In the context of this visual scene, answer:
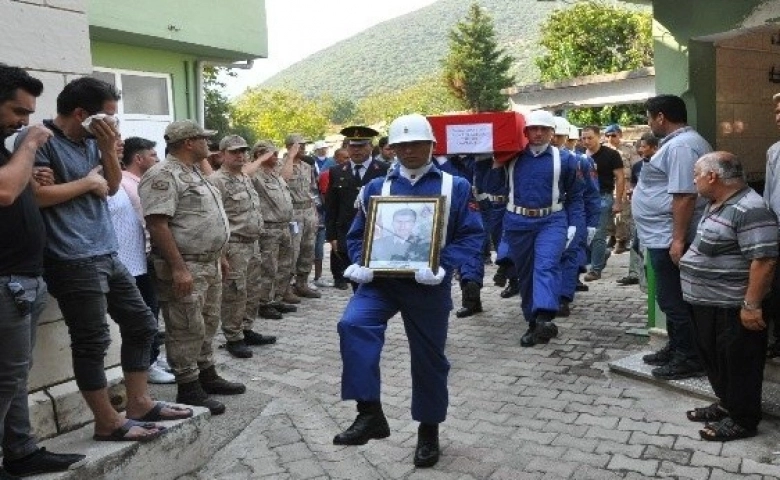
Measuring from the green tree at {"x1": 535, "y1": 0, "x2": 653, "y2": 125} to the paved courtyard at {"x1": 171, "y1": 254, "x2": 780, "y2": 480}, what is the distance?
94.3 feet

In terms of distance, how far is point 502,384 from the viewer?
202 inches

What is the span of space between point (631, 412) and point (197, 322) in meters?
2.79

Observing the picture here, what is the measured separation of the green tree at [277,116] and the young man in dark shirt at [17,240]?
5129cm

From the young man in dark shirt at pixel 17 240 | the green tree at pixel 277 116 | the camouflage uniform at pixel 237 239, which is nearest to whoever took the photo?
the young man in dark shirt at pixel 17 240

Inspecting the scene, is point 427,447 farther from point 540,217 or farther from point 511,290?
point 511,290

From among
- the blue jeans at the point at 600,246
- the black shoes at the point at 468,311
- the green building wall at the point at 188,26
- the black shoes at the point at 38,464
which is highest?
the green building wall at the point at 188,26

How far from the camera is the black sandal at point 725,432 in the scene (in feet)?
12.7

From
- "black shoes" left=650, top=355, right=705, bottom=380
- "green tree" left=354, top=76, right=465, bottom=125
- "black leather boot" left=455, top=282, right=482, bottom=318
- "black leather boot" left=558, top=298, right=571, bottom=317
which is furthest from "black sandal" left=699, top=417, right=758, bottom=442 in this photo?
"green tree" left=354, top=76, right=465, bottom=125

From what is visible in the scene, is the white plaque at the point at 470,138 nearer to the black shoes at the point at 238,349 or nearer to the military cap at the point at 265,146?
the military cap at the point at 265,146

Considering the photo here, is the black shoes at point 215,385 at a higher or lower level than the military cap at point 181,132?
lower

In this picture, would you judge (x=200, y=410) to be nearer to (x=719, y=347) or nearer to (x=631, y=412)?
(x=631, y=412)

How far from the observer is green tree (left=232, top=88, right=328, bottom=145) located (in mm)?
54812

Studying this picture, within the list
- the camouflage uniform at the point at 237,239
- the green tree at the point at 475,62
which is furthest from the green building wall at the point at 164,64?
the green tree at the point at 475,62

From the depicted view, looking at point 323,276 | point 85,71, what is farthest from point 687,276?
point 323,276
